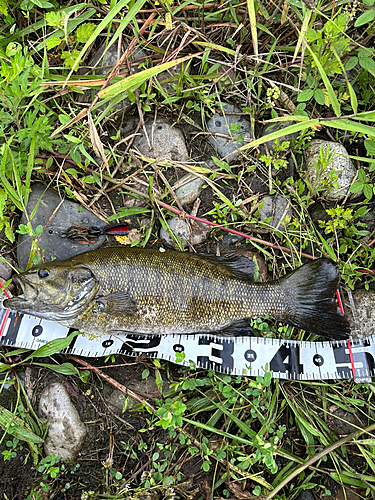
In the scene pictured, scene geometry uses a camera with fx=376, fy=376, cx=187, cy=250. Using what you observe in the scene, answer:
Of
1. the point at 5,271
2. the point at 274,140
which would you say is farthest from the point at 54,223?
the point at 274,140

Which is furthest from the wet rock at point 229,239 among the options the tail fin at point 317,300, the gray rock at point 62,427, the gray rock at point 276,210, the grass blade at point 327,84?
the gray rock at point 62,427

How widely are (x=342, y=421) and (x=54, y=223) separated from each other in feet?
10.9

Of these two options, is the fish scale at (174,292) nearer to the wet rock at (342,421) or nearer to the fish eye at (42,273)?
the fish eye at (42,273)

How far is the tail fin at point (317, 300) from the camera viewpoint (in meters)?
3.35

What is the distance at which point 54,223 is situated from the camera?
3.66m

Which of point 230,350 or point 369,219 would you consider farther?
point 369,219

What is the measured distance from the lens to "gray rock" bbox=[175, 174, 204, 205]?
3.79m

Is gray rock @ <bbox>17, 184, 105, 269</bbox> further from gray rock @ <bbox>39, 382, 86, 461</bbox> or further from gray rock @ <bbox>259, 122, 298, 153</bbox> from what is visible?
gray rock @ <bbox>259, 122, 298, 153</bbox>

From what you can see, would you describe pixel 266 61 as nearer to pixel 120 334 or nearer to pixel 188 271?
pixel 188 271

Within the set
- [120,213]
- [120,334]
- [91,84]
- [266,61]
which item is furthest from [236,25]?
[120,334]

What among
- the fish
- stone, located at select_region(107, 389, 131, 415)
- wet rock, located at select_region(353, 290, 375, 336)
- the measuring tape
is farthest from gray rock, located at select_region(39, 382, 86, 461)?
wet rock, located at select_region(353, 290, 375, 336)

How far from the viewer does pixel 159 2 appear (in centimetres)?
360

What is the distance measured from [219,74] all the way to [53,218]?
221 centimetres

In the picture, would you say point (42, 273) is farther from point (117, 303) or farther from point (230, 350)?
point (230, 350)
